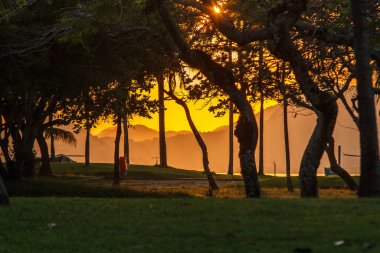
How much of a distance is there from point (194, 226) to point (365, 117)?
7.34 meters

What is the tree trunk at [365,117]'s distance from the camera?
16.9 metres

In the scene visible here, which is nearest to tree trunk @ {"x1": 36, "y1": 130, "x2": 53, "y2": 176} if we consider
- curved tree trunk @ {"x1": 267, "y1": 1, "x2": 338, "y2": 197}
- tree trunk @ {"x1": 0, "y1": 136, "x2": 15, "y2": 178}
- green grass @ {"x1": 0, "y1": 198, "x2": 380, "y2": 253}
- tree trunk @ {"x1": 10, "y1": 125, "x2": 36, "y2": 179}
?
tree trunk @ {"x1": 10, "y1": 125, "x2": 36, "y2": 179}

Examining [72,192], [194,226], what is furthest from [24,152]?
[194,226]

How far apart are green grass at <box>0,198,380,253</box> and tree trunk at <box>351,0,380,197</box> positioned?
3009 millimetres

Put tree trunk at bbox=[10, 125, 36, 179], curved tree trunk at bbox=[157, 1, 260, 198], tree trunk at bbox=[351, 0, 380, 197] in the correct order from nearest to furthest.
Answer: tree trunk at bbox=[351, 0, 380, 197]
curved tree trunk at bbox=[157, 1, 260, 198]
tree trunk at bbox=[10, 125, 36, 179]

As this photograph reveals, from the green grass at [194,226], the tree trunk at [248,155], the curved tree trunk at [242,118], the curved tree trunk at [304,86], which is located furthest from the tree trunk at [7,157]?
the green grass at [194,226]

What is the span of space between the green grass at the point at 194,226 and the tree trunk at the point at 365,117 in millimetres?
3009

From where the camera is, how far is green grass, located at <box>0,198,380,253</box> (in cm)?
1002

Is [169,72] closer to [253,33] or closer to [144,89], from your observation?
[144,89]

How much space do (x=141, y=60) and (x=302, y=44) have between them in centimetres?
940

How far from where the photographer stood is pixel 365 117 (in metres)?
17.0

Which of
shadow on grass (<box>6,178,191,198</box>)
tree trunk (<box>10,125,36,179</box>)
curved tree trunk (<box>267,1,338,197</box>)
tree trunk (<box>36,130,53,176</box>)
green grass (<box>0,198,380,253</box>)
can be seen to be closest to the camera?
green grass (<box>0,198,380,253</box>)

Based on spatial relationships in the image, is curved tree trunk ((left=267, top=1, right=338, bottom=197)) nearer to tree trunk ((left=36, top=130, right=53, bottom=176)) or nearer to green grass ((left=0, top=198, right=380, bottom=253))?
green grass ((left=0, top=198, right=380, bottom=253))

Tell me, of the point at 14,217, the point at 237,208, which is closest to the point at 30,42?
the point at 14,217
